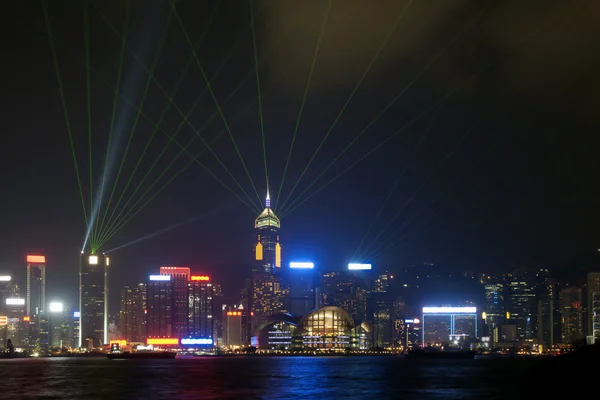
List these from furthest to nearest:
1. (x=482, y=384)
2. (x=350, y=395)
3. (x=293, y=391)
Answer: (x=482, y=384), (x=293, y=391), (x=350, y=395)

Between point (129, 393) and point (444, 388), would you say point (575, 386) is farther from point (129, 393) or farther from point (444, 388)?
point (129, 393)

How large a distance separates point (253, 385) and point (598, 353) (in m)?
37.7

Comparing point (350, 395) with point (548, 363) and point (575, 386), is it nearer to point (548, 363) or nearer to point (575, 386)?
point (575, 386)

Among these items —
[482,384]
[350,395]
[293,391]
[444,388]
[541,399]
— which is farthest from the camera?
[482,384]

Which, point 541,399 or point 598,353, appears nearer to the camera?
point 541,399

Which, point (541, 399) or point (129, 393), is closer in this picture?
point (541, 399)

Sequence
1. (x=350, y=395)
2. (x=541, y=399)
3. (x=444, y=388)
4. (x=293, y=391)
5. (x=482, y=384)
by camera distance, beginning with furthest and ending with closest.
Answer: (x=482, y=384)
(x=444, y=388)
(x=293, y=391)
(x=350, y=395)
(x=541, y=399)

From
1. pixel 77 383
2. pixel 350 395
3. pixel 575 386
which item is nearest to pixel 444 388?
pixel 350 395

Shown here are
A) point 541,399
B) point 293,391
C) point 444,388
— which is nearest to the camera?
point 541,399

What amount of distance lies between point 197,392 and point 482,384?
118 ft

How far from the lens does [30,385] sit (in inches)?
3846

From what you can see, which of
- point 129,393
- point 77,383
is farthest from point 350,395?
point 77,383

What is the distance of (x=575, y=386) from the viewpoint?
231ft

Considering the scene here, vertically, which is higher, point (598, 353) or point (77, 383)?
point (598, 353)
